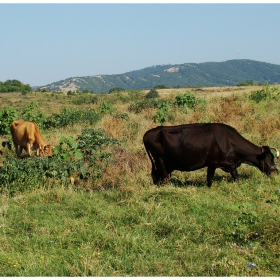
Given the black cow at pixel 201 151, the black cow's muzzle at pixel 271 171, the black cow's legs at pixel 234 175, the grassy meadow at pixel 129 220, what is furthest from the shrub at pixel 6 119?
the black cow's muzzle at pixel 271 171

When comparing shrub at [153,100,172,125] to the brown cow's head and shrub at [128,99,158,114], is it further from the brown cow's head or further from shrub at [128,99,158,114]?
the brown cow's head

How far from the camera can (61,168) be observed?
8172mm

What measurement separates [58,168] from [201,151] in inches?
116

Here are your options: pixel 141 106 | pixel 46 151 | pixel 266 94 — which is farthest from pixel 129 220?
pixel 141 106

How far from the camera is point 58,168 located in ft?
26.8

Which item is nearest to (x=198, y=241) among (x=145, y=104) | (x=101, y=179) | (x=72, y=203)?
(x=72, y=203)

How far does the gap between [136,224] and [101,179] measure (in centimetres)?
274

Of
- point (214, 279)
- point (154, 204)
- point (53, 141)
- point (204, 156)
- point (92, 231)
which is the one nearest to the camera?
point (214, 279)

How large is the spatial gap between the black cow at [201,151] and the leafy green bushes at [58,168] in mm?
1411

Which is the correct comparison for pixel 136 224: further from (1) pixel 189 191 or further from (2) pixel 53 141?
(2) pixel 53 141

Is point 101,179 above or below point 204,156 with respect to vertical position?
below

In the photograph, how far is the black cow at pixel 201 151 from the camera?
7.72 metres

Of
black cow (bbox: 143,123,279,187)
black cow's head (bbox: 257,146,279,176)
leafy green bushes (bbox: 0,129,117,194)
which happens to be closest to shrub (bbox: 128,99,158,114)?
leafy green bushes (bbox: 0,129,117,194)

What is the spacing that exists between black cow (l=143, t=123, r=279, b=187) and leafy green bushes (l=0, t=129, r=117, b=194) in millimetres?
1411
